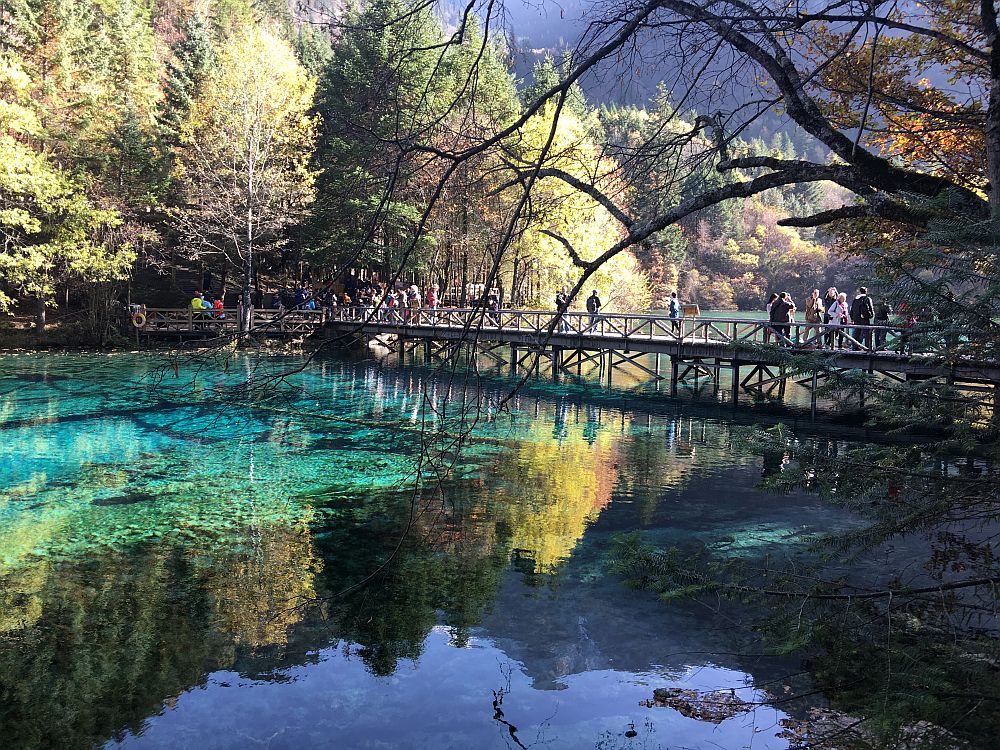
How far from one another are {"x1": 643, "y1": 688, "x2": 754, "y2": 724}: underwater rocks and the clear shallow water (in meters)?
0.11

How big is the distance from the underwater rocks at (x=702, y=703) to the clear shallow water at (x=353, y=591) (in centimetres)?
11

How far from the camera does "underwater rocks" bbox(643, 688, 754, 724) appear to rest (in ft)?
19.4

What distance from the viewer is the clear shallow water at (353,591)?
5879 mm

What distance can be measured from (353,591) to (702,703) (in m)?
3.55

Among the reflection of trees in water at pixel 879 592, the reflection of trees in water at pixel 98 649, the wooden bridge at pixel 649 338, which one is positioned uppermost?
the wooden bridge at pixel 649 338

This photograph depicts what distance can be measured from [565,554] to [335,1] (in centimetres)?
687

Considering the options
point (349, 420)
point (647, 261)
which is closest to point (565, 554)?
point (349, 420)

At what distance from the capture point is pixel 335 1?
3.85 meters

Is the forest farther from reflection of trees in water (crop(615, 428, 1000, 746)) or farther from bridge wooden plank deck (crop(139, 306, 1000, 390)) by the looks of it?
reflection of trees in water (crop(615, 428, 1000, 746))

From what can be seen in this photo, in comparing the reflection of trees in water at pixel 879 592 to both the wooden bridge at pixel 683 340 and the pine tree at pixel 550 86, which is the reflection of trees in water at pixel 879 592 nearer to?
the pine tree at pixel 550 86

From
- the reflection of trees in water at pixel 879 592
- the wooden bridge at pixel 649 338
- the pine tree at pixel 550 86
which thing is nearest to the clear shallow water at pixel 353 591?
the reflection of trees in water at pixel 879 592

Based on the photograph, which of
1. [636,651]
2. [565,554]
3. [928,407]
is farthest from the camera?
[565,554]

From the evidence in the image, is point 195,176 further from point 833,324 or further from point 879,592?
point 879,592

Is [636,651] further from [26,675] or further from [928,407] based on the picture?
[26,675]
